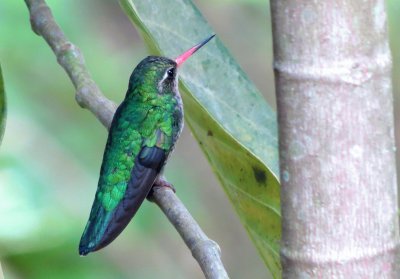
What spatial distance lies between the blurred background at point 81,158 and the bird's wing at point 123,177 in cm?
70

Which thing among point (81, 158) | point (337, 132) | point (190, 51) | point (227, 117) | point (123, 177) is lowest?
point (81, 158)

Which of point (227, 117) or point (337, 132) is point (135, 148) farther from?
point (337, 132)

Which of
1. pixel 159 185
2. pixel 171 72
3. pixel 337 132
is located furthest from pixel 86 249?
pixel 337 132

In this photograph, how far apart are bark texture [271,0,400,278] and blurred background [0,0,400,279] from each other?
215cm

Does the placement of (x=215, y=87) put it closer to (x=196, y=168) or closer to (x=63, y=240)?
(x=63, y=240)

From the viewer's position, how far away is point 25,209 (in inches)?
124

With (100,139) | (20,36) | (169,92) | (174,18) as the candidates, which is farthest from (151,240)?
(174,18)

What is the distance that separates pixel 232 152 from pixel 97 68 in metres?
2.72

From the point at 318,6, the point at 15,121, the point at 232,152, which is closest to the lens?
the point at 318,6

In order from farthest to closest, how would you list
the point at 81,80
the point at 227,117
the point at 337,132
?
the point at 81,80 → the point at 227,117 → the point at 337,132

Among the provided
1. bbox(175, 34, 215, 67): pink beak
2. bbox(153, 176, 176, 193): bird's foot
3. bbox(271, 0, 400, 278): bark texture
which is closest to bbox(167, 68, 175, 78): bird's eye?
bbox(153, 176, 176, 193): bird's foot

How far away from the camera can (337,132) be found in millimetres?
862

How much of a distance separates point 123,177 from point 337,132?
5.06 ft

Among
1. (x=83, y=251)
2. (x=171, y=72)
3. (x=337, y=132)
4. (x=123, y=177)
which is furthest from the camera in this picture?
(x=171, y=72)
